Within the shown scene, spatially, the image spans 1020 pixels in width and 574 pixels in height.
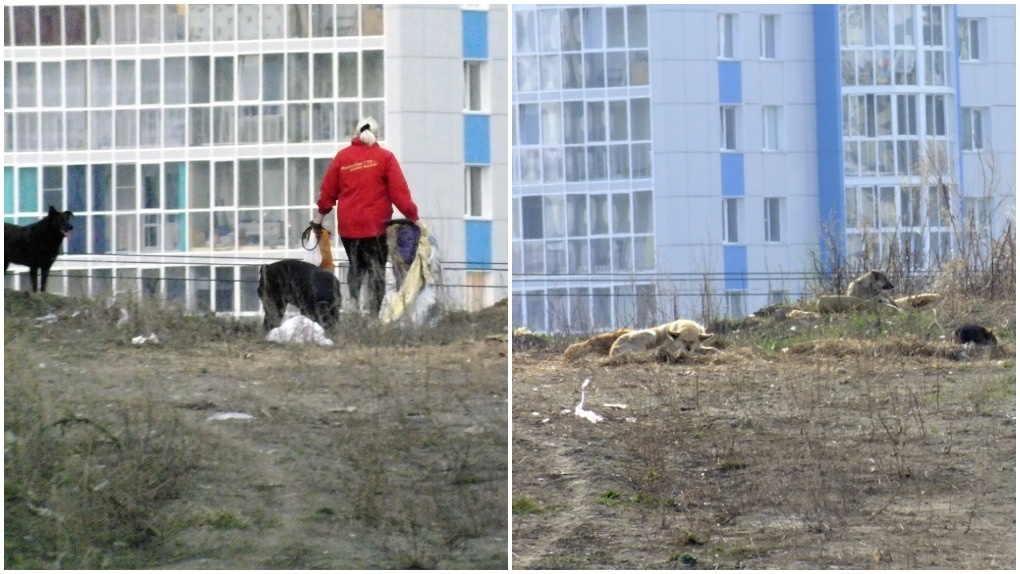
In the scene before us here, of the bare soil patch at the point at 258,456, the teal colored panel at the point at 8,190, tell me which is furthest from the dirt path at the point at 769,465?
A: the teal colored panel at the point at 8,190

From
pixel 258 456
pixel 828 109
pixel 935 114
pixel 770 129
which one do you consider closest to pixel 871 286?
pixel 258 456

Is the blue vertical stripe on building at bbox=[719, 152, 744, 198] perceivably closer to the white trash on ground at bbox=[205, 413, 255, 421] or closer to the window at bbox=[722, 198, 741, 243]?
the window at bbox=[722, 198, 741, 243]

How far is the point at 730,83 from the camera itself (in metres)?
15.5

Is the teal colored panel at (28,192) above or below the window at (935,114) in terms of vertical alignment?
below

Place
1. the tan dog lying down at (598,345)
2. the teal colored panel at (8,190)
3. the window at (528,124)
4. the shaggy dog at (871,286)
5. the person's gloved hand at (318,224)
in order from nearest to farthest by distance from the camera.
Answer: the teal colored panel at (8,190)
the person's gloved hand at (318,224)
the tan dog lying down at (598,345)
the shaggy dog at (871,286)
the window at (528,124)

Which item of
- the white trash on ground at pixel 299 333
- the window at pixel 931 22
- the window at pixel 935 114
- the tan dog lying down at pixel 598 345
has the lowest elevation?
the tan dog lying down at pixel 598 345

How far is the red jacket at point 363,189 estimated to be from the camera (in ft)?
24.3

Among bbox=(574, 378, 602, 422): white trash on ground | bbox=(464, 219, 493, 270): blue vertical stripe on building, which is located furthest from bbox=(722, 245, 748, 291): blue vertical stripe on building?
bbox=(574, 378, 602, 422): white trash on ground

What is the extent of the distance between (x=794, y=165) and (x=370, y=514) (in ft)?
32.5

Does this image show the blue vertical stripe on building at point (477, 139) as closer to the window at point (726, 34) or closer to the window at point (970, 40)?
the window at point (726, 34)

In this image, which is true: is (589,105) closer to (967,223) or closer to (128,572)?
(967,223)

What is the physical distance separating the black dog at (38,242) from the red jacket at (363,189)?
1194 mm

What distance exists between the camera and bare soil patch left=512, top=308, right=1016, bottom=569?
243 inches

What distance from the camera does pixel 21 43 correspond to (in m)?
6.73
